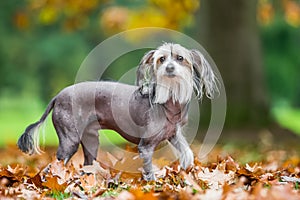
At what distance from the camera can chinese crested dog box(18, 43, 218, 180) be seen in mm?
4570

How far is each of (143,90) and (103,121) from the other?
0.39 metres

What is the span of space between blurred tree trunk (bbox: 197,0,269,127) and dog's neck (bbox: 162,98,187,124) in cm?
715

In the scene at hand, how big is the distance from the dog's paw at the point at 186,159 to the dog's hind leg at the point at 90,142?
2.17 feet

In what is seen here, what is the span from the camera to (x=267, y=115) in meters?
12.3

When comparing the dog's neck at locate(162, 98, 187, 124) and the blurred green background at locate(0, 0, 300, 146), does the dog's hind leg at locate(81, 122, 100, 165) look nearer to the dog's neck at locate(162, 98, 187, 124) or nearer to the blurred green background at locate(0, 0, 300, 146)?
the dog's neck at locate(162, 98, 187, 124)

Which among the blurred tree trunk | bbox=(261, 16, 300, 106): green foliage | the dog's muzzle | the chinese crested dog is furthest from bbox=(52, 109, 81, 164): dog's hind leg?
bbox=(261, 16, 300, 106): green foliage

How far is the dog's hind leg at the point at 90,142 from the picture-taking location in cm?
491

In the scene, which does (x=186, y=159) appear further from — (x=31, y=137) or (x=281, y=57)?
(x=281, y=57)

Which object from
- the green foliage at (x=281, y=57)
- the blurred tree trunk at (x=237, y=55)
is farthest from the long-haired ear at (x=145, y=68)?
the green foliage at (x=281, y=57)

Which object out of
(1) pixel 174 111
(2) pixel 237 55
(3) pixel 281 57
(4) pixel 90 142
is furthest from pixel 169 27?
(3) pixel 281 57

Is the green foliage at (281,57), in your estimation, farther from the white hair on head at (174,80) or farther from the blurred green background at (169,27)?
the white hair on head at (174,80)

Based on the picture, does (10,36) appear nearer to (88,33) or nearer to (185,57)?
(88,33)

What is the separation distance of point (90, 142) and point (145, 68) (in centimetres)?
76

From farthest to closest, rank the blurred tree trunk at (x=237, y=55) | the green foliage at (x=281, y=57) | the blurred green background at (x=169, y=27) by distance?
the green foliage at (x=281, y=57) → the blurred green background at (x=169, y=27) → the blurred tree trunk at (x=237, y=55)
